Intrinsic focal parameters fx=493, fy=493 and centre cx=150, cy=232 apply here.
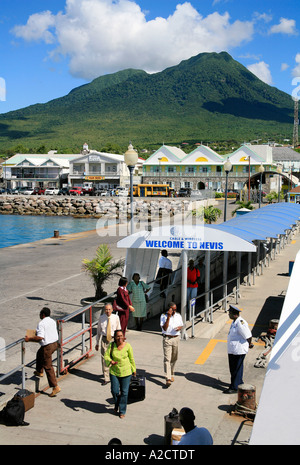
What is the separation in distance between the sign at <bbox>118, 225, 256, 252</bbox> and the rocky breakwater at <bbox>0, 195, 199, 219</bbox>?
42447 millimetres

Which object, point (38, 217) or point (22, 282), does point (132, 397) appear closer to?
point (22, 282)

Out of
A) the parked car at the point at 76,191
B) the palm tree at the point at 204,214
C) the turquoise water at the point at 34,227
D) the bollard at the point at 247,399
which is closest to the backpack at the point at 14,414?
the bollard at the point at 247,399

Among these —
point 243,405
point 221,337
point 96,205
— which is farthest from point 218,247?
point 96,205

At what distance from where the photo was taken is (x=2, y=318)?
535 inches

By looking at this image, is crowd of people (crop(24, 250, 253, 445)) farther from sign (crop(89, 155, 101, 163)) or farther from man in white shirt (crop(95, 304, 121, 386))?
sign (crop(89, 155, 101, 163))

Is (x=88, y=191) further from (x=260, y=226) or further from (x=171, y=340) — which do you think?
(x=171, y=340)

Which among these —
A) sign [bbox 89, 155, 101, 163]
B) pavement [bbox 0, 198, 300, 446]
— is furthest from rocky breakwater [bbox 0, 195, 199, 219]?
pavement [bbox 0, 198, 300, 446]

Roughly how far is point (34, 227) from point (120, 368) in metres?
52.0

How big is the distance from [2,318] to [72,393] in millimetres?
5785

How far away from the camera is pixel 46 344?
338 inches

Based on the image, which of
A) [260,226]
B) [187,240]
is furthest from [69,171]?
[187,240]

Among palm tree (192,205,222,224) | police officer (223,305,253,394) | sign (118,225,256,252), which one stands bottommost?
police officer (223,305,253,394)

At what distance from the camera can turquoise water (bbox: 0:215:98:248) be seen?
4900 centimetres

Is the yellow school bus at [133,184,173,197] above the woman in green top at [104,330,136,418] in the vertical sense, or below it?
above
